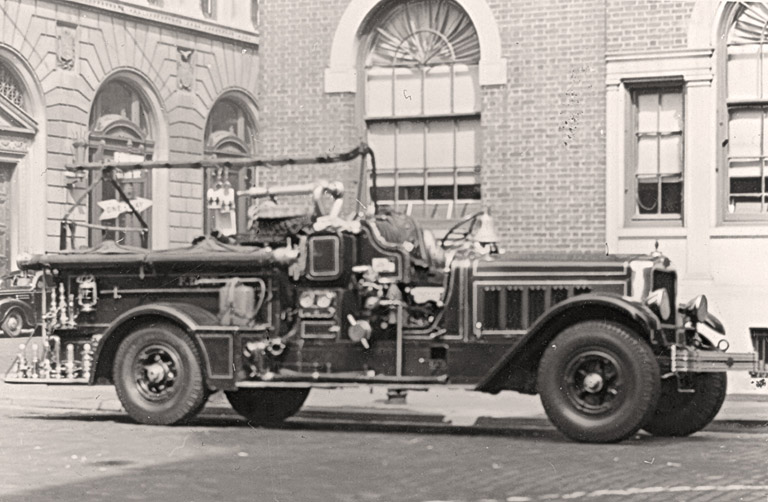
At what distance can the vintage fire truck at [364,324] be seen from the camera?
421 inches

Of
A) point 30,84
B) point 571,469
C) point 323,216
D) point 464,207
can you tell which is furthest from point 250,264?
point 30,84

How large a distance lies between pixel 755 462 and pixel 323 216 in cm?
444

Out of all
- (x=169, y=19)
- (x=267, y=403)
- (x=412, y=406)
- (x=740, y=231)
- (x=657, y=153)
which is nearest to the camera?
(x=267, y=403)

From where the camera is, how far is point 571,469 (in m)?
9.12

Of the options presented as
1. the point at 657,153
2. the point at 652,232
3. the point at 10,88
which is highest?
the point at 10,88

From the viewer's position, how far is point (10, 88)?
26406mm

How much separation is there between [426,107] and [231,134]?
15.7 m

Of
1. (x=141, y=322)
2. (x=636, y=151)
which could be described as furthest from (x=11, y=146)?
(x=141, y=322)

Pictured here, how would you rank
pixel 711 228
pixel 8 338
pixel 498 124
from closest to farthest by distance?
pixel 711 228 → pixel 498 124 → pixel 8 338

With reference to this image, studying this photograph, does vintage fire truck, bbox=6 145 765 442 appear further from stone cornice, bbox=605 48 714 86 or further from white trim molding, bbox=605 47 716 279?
stone cornice, bbox=605 48 714 86

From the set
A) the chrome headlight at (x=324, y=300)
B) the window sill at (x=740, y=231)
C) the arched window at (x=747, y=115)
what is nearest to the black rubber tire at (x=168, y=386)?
the chrome headlight at (x=324, y=300)

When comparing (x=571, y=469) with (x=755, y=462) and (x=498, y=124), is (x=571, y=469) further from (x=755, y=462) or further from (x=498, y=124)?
(x=498, y=124)

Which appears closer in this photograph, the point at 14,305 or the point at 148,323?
the point at 148,323

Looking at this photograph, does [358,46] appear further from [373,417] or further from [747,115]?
[373,417]
